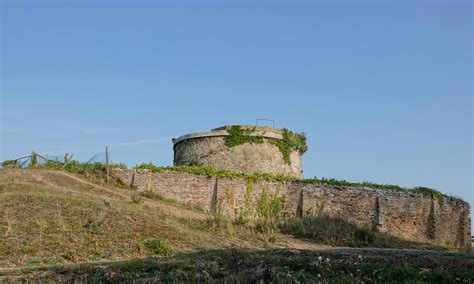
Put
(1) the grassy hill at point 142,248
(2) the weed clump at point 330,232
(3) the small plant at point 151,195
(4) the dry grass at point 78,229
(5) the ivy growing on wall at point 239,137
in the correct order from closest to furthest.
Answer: (1) the grassy hill at point 142,248, (4) the dry grass at point 78,229, (2) the weed clump at point 330,232, (3) the small plant at point 151,195, (5) the ivy growing on wall at point 239,137

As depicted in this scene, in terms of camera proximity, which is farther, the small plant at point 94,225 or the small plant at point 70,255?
the small plant at point 94,225

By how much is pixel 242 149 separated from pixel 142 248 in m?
16.9

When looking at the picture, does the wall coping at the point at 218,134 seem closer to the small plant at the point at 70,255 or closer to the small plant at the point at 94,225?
the small plant at the point at 94,225

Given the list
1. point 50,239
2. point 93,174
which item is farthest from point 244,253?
point 93,174

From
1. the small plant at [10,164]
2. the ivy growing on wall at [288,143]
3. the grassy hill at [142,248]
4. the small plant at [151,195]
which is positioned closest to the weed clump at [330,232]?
the grassy hill at [142,248]

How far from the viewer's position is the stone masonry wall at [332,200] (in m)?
27.5

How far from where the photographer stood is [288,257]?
11016 mm

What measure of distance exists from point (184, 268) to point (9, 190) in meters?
13.3

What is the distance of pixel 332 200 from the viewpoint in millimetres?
28375

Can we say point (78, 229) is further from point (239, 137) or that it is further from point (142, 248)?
point (239, 137)

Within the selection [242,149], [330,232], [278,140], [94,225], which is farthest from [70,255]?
[278,140]

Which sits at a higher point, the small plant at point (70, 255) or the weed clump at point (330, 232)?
the weed clump at point (330, 232)

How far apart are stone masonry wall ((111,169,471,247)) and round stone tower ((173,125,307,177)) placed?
8.74 feet

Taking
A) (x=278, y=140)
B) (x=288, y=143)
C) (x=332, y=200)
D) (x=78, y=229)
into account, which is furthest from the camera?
(x=288, y=143)
